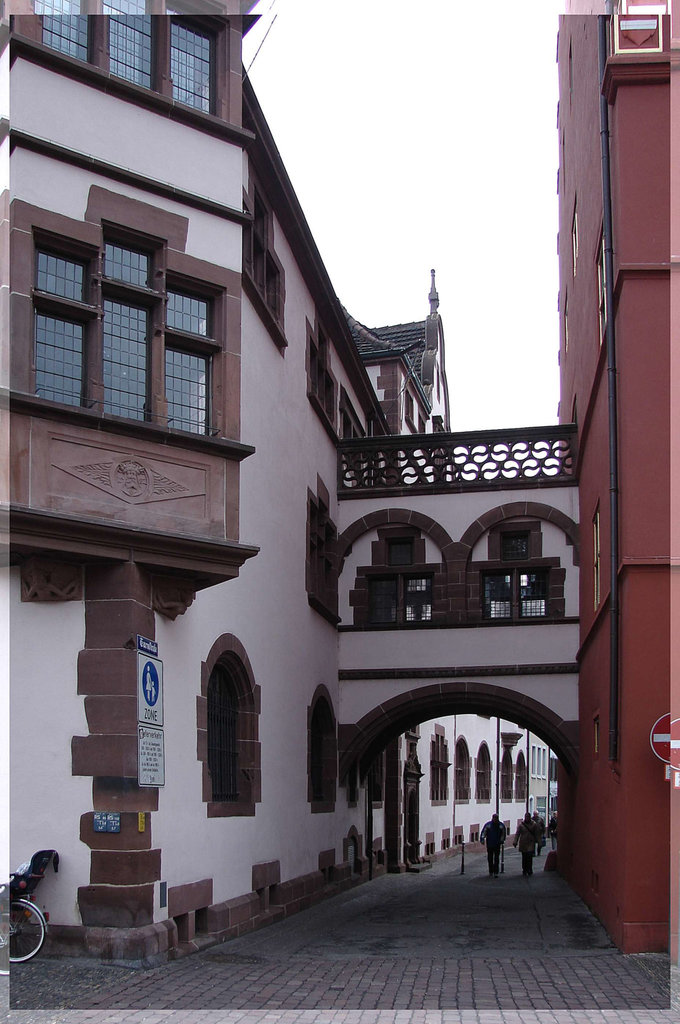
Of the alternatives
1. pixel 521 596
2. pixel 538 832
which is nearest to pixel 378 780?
pixel 538 832

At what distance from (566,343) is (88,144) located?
14.1 metres

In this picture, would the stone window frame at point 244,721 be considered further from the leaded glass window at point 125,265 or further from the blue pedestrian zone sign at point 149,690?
the leaded glass window at point 125,265

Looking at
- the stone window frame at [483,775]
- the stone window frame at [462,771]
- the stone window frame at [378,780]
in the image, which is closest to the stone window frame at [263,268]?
the stone window frame at [378,780]

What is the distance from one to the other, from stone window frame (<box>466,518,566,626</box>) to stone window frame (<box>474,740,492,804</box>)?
2431 centimetres

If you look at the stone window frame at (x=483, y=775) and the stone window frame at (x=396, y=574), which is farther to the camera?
the stone window frame at (x=483, y=775)

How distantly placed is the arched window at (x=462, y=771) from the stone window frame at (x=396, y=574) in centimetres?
2026

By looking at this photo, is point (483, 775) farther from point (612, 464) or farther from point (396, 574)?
point (612, 464)

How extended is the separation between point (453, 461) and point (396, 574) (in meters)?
2.21

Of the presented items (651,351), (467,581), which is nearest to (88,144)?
(651,351)

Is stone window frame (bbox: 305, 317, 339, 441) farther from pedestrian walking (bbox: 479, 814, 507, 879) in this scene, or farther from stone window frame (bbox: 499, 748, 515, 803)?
stone window frame (bbox: 499, 748, 515, 803)

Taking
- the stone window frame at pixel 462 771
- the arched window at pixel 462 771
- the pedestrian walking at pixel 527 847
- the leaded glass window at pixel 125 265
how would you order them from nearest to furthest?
the leaded glass window at pixel 125 265 → the pedestrian walking at pixel 527 847 → the stone window frame at pixel 462 771 → the arched window at pixel 462 771

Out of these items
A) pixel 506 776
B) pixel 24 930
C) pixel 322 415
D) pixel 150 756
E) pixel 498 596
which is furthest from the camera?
pixel 506 776

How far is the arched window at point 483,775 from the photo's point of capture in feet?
152

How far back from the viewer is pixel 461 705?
2272cm
